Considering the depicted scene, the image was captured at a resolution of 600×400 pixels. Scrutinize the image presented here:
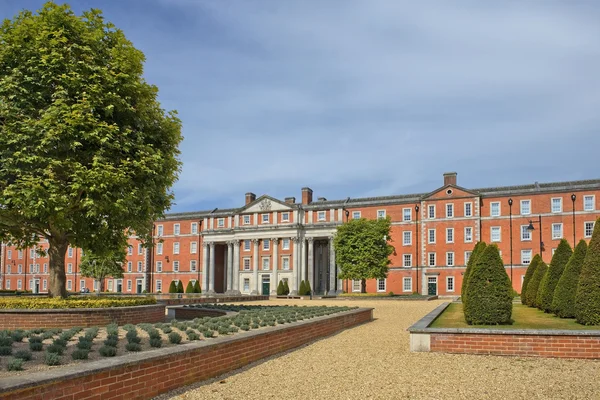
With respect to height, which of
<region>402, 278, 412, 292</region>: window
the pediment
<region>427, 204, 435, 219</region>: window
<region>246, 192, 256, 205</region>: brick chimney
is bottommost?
<region>402, 278, 412, 292</region>: window

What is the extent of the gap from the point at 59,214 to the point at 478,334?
13.6 m

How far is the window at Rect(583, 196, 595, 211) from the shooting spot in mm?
55350

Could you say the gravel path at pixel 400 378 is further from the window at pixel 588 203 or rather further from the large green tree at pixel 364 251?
the window at pixel 588 203

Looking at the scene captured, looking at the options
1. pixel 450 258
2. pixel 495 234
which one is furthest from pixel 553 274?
pixel 450 258

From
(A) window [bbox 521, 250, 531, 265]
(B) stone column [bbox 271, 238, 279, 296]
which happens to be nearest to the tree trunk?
(A) window [bbox 521, 250, 531, 265]

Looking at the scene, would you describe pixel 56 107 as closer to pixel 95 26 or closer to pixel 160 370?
pixel 95 26

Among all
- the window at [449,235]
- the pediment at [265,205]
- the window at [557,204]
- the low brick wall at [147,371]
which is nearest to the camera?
the low brick wall at [147,371]

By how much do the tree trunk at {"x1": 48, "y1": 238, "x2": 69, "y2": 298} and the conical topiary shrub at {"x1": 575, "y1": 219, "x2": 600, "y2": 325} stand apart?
59.0 ft

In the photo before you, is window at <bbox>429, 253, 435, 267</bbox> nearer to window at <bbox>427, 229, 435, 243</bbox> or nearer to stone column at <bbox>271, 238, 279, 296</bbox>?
window at <bbox>427, 229, 435, 243</bbox>

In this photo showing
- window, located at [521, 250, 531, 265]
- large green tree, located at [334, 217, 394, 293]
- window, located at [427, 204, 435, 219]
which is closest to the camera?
large green tree, located at [334, 217, 394, 293]

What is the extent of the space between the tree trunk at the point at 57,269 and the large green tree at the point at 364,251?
38690 mm

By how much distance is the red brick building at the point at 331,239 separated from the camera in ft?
189

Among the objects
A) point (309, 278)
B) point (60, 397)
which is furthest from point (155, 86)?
point (309, 278)

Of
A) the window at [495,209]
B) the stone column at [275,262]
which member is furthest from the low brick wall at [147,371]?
the stone column at [275,262]
